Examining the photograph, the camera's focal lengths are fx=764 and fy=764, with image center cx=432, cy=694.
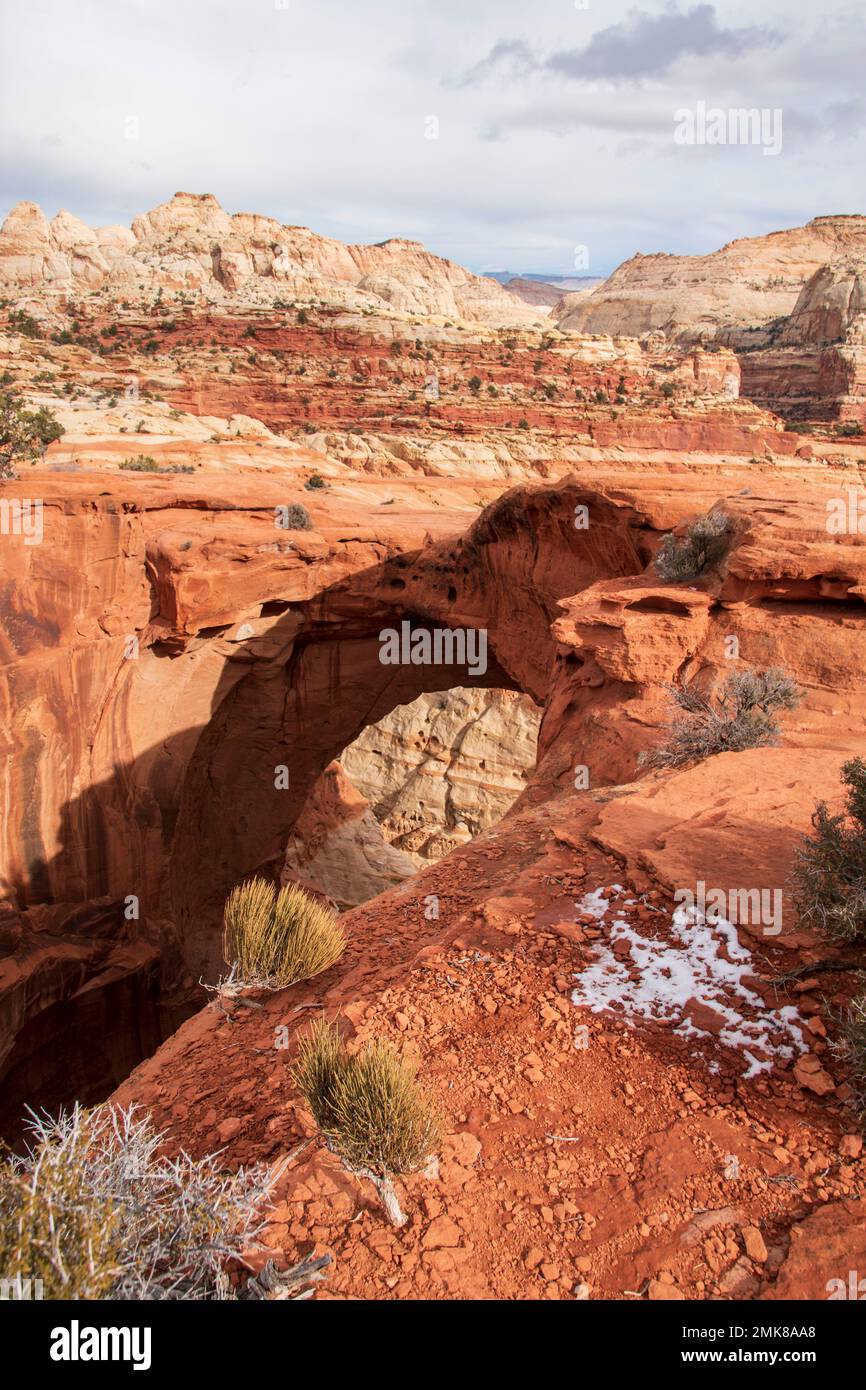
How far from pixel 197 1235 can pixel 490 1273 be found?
3.13 feet

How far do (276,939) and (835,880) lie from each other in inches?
124

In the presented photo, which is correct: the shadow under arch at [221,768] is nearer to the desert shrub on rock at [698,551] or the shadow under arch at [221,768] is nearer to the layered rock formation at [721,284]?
the desert shrub on rock at [698,551]

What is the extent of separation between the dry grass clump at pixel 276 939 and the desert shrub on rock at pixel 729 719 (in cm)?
340

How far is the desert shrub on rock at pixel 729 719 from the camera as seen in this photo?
6.44 meters

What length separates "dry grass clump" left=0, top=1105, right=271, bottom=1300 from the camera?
80.4 inches

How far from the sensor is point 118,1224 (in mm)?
2254

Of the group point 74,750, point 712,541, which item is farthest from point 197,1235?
point 74,750

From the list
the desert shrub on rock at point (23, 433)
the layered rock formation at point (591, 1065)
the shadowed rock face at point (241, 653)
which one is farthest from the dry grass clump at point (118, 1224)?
the desert shrub on rock at point (23, 433)

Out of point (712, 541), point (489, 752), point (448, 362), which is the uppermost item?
point (448, 362)

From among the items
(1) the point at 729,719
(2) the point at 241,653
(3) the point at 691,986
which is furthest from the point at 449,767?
(3) the point at 691,986

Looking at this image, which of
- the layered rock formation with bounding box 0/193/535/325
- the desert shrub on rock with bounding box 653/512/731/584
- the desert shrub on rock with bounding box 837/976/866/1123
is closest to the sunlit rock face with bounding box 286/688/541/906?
the desert shrub on rock with bounding box 653/512/731/584

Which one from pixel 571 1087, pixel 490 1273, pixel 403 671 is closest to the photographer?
pixel 490 1273

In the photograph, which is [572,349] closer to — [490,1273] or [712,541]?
[712,541]
